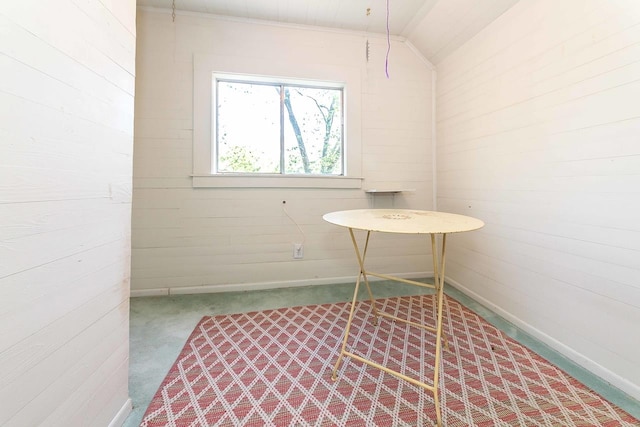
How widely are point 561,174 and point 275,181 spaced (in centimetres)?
205

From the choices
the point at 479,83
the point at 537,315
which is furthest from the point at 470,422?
the point at 479,83

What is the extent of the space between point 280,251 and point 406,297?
4.05 feet

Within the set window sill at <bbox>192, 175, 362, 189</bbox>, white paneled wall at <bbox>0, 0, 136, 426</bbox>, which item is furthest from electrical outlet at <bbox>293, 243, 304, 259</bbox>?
white paneled wall at <bbox>0, 0, 136, 426</bbox>

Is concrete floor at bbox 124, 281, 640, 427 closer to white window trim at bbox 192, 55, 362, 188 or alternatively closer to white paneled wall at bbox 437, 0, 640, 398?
white paneled wall at bbox 437, 0, 640, 398

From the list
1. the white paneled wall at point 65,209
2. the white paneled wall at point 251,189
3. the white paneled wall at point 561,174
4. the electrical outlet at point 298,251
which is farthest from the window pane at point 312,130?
the white paneled wall at point 65,209

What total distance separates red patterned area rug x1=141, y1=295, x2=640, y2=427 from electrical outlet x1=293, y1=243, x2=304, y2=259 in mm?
754

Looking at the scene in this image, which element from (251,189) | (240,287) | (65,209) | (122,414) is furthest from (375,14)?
(122,414)

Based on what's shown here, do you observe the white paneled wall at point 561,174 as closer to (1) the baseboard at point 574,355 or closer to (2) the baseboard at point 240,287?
(1) the baseboard at point 574,355

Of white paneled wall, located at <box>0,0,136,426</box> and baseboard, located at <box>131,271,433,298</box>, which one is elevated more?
white paneled wall, located at <box>0,0,136,426</box>

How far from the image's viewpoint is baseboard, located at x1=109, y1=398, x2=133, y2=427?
37.6 inches

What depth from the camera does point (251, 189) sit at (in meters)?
2.29

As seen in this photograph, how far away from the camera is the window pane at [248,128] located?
2.31 meters

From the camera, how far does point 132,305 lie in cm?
200

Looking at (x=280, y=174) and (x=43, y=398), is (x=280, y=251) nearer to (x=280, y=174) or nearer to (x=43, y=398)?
(x=280, y=174)
